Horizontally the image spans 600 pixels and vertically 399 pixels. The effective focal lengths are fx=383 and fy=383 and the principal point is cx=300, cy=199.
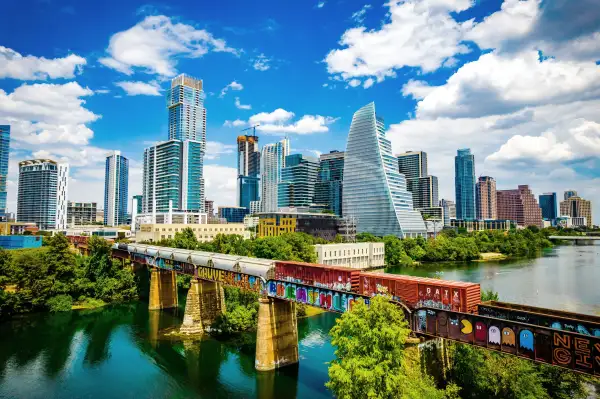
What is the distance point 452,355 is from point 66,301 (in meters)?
72.8

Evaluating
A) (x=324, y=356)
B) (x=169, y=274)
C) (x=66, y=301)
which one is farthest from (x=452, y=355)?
(x=66, y=301)

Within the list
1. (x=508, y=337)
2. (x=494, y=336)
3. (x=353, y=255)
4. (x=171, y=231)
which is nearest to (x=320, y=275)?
(x=494, y=336)

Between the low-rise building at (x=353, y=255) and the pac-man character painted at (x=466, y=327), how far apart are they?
86896mm

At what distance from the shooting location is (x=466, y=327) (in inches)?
1104

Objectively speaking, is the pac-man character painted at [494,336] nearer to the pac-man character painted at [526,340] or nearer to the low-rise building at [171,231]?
the pac-man character painted at [526,340]

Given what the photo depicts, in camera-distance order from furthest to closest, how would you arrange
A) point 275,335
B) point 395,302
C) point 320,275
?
point 275,335
point 320,275
point 395,302

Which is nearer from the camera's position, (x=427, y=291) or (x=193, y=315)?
(x=427, y=291)

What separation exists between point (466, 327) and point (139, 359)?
139 ft

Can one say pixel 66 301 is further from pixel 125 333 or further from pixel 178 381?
pixel 178 381

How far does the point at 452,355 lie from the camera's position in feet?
121

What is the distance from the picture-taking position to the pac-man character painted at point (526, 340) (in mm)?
24697

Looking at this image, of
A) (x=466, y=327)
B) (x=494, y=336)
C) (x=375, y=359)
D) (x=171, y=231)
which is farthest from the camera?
(x=171, y=231)

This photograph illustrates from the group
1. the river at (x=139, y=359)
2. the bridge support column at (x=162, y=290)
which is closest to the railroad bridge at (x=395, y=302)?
the river at (x=139, y=359)

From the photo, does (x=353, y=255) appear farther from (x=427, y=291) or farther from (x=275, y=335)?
(x=427, y=291)
